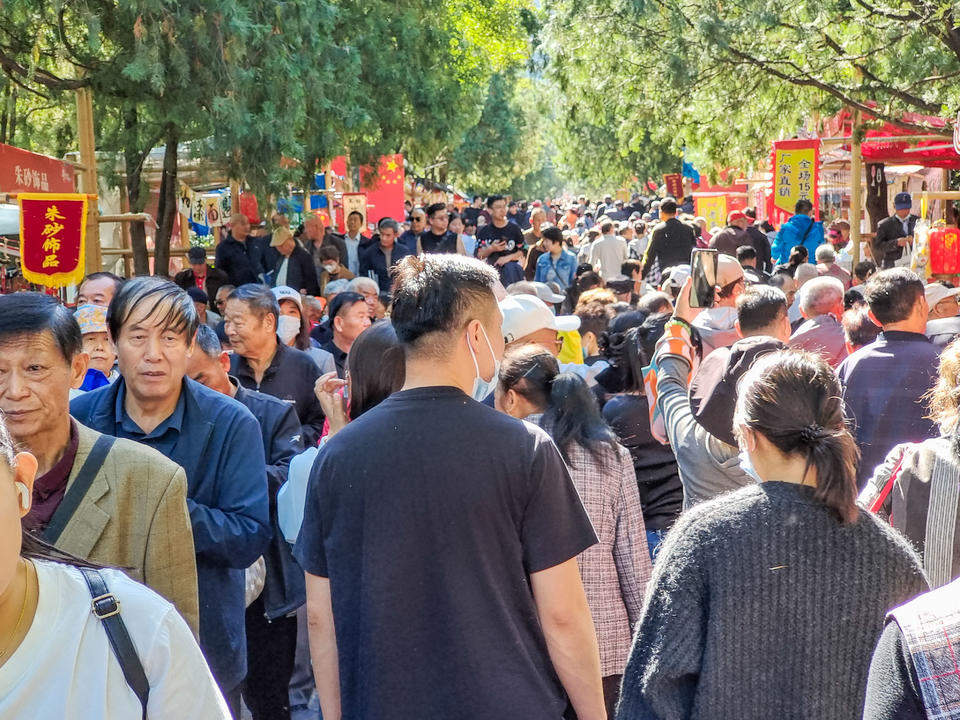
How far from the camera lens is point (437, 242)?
46.1 feet

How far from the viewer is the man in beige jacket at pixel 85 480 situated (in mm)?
2871

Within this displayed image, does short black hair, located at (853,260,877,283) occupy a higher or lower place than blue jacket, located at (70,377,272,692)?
higher

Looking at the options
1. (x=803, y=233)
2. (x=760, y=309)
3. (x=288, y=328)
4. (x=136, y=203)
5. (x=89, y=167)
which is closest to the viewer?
(x=760, y=309)

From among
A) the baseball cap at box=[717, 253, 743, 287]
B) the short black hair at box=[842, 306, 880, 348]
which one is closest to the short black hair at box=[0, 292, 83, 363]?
the baseball cap at box=[717, 253, 743, 287]

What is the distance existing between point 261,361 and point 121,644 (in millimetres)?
3961

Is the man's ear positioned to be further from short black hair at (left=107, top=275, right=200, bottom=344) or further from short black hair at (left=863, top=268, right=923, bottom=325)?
short black hair at (left=863, top=268, right=923, bottom=325)

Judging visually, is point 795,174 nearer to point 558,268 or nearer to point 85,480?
point 558,268

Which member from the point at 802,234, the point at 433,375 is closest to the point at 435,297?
the point at 433,375

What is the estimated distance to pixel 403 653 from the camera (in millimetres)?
2744

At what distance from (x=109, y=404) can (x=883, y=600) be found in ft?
7.97

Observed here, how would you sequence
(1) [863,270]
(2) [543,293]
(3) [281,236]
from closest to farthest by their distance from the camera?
(2) [543,293] → (1) [863,270] → (3) [281,236]

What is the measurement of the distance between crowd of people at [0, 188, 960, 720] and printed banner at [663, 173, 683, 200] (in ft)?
103

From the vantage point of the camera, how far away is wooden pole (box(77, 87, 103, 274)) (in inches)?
413

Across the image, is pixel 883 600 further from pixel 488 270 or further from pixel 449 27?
pixel 449 27
